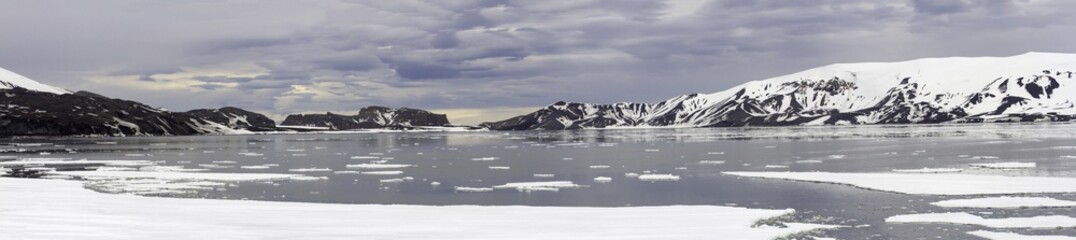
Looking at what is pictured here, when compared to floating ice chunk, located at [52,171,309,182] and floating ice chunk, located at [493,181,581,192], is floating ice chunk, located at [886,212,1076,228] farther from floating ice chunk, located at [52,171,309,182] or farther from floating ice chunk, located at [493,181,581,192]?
floating ice chunk, located at [52,171,309,182]

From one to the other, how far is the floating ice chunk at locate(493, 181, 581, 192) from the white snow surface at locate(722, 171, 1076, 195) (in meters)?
9.83

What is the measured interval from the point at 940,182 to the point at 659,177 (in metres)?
12.3

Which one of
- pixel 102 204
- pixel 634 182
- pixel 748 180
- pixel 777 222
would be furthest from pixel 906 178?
pixel 102 204

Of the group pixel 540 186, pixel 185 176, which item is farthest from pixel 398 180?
pixel 185 176

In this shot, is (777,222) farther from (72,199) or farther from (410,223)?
(72,199)

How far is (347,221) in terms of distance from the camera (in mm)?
22531

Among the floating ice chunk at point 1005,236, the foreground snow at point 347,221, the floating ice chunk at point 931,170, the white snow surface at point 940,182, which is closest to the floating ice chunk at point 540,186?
the foreground snow at point 347,221

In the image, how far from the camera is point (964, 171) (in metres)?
42.4

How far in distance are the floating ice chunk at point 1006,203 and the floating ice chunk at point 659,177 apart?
14415 millimetres

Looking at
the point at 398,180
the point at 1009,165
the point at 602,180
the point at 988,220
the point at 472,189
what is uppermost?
the point at 398,180

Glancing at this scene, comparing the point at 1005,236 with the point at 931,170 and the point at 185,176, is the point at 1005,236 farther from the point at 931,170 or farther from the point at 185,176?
the point at 185,176

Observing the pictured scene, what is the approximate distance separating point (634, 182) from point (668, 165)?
1560 cm

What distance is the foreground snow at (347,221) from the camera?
19.6 m

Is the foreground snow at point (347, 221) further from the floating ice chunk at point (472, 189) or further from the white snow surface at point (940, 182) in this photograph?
the white snow surface at point (940, 182)
